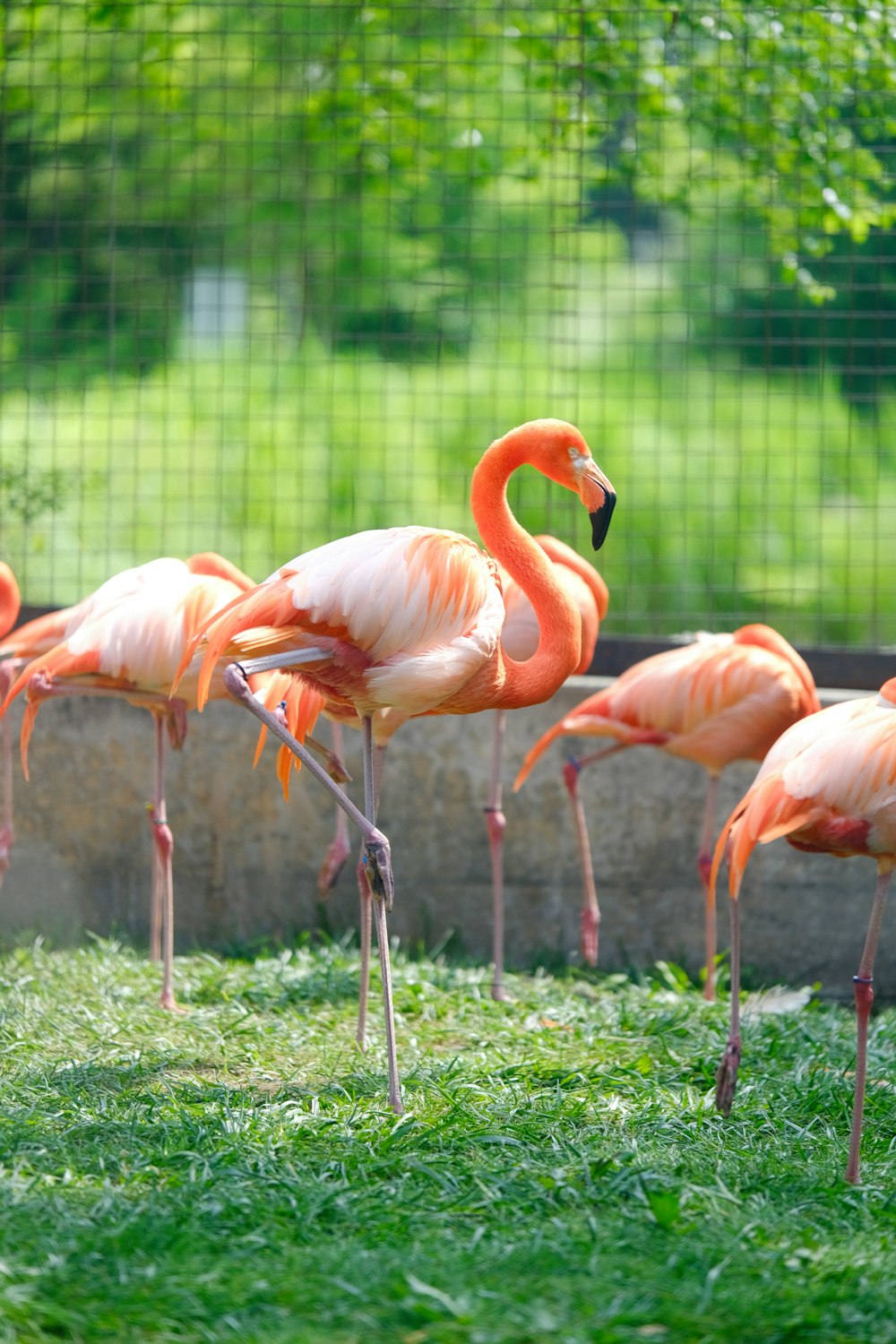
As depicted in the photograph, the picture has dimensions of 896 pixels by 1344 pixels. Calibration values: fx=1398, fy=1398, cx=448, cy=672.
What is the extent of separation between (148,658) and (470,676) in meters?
1.17

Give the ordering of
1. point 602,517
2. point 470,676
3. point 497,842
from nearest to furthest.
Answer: point 470,676, point 602,517, point 497,842

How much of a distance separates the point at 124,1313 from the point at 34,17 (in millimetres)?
5104

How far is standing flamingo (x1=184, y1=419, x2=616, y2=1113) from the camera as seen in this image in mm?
3223

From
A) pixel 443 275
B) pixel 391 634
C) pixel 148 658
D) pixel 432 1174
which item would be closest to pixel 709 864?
pixel 391 634

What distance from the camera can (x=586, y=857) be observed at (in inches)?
184

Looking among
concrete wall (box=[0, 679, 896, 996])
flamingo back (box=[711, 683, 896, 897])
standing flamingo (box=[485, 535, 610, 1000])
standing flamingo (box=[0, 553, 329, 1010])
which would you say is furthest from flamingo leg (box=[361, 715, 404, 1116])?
concrete wall (box=[0, 679, 896, 996])

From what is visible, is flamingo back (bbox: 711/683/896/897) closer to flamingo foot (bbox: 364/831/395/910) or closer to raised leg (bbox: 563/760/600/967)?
flamingo foot (bbox: 364/831/395/910)

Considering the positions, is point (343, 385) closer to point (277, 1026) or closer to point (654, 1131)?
point (277, 1026)

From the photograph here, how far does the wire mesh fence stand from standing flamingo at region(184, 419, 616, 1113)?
174 cm

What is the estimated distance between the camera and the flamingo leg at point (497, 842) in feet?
14.6

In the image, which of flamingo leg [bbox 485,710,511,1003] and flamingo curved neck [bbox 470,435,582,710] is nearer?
flamingo curved neck [bbox 470,435,582,710]

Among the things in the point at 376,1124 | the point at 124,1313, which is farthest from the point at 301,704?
the point at 124,1313

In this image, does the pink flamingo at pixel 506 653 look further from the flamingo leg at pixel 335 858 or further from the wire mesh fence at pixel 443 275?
the wire mesh fence at pixel 443 275

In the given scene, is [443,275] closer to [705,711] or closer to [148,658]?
[705,711]
